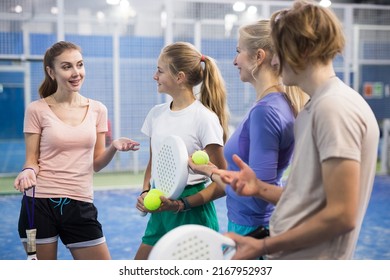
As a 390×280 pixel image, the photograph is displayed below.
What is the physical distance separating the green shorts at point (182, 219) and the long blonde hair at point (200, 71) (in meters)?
0.22

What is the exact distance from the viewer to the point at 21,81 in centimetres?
404

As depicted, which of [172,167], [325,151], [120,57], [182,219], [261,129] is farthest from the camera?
[120,57]

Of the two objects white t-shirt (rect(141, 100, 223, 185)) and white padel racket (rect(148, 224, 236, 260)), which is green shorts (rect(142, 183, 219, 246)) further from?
white padel racket (rect(148, 224, 236, 260))

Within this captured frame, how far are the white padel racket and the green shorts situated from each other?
46 cm

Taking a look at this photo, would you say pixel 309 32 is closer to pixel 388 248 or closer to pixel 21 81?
pixel 388 248

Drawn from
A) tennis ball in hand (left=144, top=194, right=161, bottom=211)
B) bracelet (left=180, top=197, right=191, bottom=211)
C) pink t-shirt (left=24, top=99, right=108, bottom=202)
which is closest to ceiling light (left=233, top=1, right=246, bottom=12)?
pink t-shirt (left=24, top=99, right=108, bottom=202)

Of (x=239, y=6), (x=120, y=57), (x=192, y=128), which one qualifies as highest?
(x=239, y=6)

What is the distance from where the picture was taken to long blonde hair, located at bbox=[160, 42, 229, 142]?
4.16 feet

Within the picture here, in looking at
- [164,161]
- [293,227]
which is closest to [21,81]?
[164,161]

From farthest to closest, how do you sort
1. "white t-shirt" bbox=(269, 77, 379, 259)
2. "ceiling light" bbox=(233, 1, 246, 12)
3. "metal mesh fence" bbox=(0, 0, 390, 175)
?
"ceiling light" bbox=(233, 1, 246, 12) < "metal mesh fence" bbox=(0, 0, 390, 175) < "white t-shirt" bbox=(269, 77, 379, 259)

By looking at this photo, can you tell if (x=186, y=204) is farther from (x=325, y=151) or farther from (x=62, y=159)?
(x=325, y=151)

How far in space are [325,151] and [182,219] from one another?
64cm

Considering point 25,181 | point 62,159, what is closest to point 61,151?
point 62,159

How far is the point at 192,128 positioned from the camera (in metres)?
1.23
